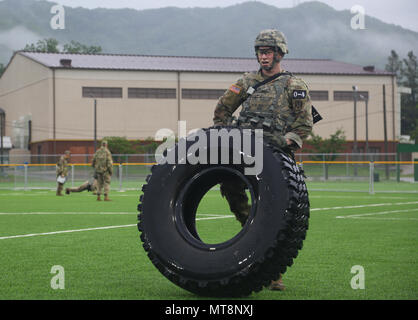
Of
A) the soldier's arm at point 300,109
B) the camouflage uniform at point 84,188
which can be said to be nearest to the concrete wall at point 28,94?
the camouflage uniform at point 84,188

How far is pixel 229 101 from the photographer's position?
650 cm

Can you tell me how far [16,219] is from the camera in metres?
13.9

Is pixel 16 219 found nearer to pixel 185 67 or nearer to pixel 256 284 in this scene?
pixel 256 284

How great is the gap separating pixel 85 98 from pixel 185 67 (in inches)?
436

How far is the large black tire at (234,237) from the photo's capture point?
5.13m

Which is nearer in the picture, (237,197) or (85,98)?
(237,197)

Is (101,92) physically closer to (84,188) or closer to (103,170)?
(84,188)

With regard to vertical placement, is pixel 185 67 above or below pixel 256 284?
above

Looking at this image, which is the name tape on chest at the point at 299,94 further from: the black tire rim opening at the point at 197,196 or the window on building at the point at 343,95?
the window on building at the point at 343,95

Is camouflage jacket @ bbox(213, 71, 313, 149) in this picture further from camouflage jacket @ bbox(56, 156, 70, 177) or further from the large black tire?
camouflage jacket @ bbox(56, 156, 70, 177)

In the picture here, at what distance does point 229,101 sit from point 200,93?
62.7m

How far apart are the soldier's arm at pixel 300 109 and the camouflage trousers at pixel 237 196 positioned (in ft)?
2.13

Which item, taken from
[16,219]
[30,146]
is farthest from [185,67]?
[16,219]

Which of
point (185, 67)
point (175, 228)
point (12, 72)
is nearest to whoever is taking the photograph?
point (175, 228)
